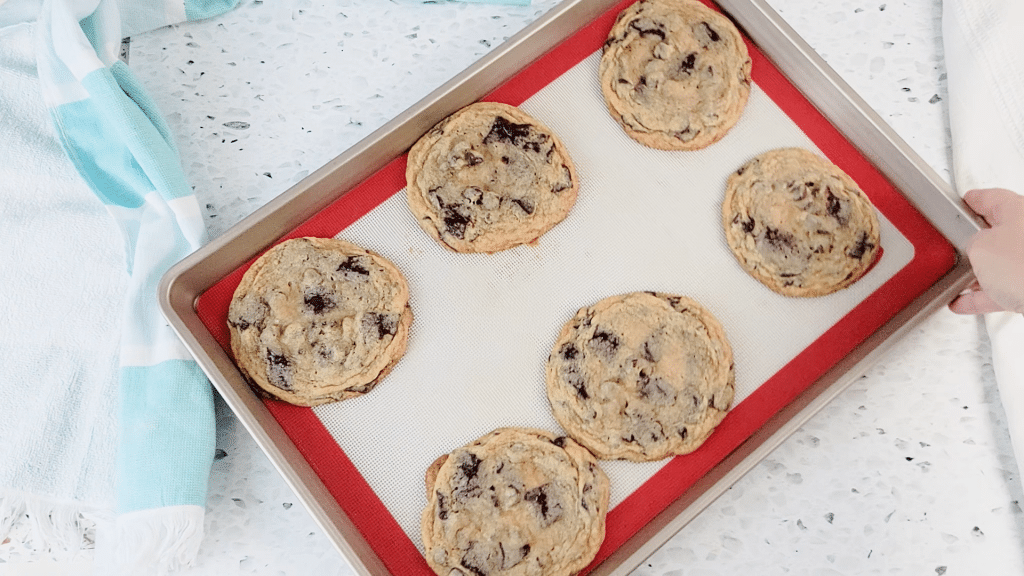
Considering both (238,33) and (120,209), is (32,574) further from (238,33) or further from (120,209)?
(238,33)

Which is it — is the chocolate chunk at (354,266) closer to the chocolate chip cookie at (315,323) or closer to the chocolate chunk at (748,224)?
the chocolate chip cookie at (315,323)

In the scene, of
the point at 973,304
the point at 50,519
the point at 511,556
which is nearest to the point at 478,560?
the point at 511,556

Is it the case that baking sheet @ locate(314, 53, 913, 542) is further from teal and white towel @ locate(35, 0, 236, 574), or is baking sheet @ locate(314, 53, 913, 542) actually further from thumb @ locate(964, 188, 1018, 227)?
teal and white towel @ locate(35, 0, 236, 574)

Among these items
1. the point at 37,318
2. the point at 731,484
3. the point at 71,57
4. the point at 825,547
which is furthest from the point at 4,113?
the point at 825,547

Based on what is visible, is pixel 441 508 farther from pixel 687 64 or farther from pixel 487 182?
pixel 687 64

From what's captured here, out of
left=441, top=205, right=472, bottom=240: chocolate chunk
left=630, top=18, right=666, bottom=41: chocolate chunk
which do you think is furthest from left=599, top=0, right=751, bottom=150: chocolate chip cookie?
left=441, top=205, right=472, bottom=240: chocolate chunk

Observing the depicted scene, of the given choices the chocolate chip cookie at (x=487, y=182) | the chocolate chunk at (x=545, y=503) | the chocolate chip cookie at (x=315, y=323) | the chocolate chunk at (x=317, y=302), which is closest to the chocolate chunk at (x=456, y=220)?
the chocolate chip cookie at (x=487, y=182)

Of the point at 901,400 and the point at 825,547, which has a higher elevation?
the point at 901,400
